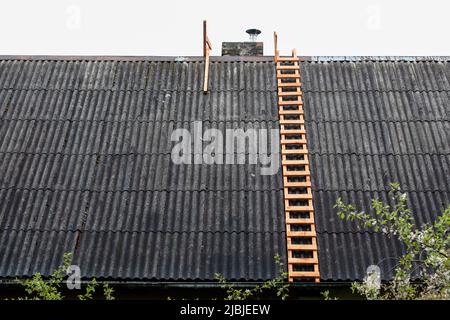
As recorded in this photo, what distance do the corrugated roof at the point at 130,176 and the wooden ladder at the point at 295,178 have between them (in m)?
0.17

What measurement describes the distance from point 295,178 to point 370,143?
1.53 metres

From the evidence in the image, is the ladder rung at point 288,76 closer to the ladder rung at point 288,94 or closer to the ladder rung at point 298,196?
the ladder rung at point 288,94

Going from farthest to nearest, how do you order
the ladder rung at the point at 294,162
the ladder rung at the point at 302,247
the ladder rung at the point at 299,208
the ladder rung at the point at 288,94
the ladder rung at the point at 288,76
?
the ladder rung at the point at 288,76, the ladder rung at the point at 288,94, the ladder rung at the point at 294,162, the ladder rung at the point at 299,208, the ladder rung at the point at 302,247

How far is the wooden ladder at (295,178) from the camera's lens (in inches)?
261

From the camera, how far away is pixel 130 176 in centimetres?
786

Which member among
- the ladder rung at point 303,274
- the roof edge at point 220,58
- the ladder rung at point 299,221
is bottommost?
the ladder rung at point 303,274

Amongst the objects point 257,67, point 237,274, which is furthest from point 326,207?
point 257,67

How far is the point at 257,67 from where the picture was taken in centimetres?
1020

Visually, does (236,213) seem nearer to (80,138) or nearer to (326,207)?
(326,207)

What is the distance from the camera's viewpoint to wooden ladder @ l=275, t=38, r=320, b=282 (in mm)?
6641

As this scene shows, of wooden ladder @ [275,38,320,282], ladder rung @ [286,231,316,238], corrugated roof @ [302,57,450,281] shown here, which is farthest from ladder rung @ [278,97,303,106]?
ladder rung @ [286,231,316,238]

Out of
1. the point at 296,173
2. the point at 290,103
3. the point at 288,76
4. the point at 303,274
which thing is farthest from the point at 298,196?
the point at 288,76
